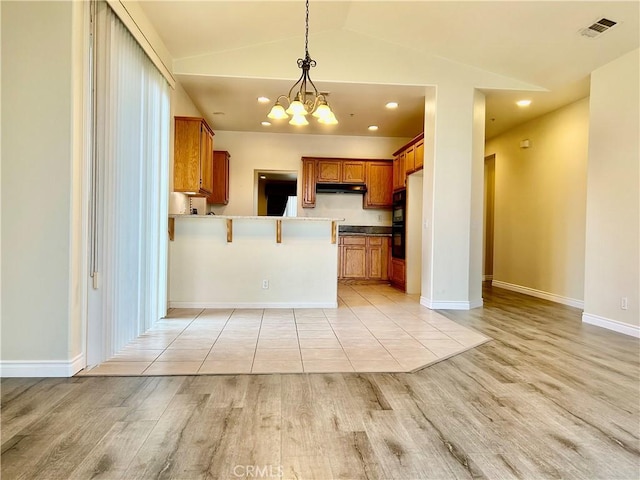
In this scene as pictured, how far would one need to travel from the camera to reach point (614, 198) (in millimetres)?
3861

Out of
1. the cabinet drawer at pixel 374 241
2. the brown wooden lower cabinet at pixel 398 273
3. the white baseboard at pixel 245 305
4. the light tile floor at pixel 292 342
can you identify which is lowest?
the light tile floor at pixel 292 342

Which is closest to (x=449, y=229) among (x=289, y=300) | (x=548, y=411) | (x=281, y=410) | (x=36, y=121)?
(x=289, y=300)

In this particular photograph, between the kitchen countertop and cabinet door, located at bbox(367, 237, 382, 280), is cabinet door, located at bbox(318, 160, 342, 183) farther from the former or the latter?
cabinet door, located at bbox(367, 237, 382, 280)

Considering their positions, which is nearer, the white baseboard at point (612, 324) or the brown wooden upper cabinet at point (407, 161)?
the white baseboard at point (612, 324)

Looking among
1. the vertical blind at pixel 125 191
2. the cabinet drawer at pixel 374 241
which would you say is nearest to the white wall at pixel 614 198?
the cabinet drawer at pixel 374 241

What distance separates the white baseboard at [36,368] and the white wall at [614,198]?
5004 mm

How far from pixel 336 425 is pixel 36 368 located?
1971 millimetres

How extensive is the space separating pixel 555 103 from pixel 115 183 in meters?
5.74

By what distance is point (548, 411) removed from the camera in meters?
1.94

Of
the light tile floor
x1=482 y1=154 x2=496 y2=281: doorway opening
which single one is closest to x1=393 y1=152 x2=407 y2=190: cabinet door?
x1=482 y1=154 x2=496 y2=281: doorway opening

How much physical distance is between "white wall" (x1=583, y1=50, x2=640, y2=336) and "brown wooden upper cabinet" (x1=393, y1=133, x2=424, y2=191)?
2093 millimetres

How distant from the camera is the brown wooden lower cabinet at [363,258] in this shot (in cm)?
697

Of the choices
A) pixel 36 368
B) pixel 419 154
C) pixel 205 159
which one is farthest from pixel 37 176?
pixel 419 154

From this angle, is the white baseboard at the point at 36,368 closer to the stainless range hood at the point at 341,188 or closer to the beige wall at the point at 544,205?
the stainless range hood at the point at 341,188
